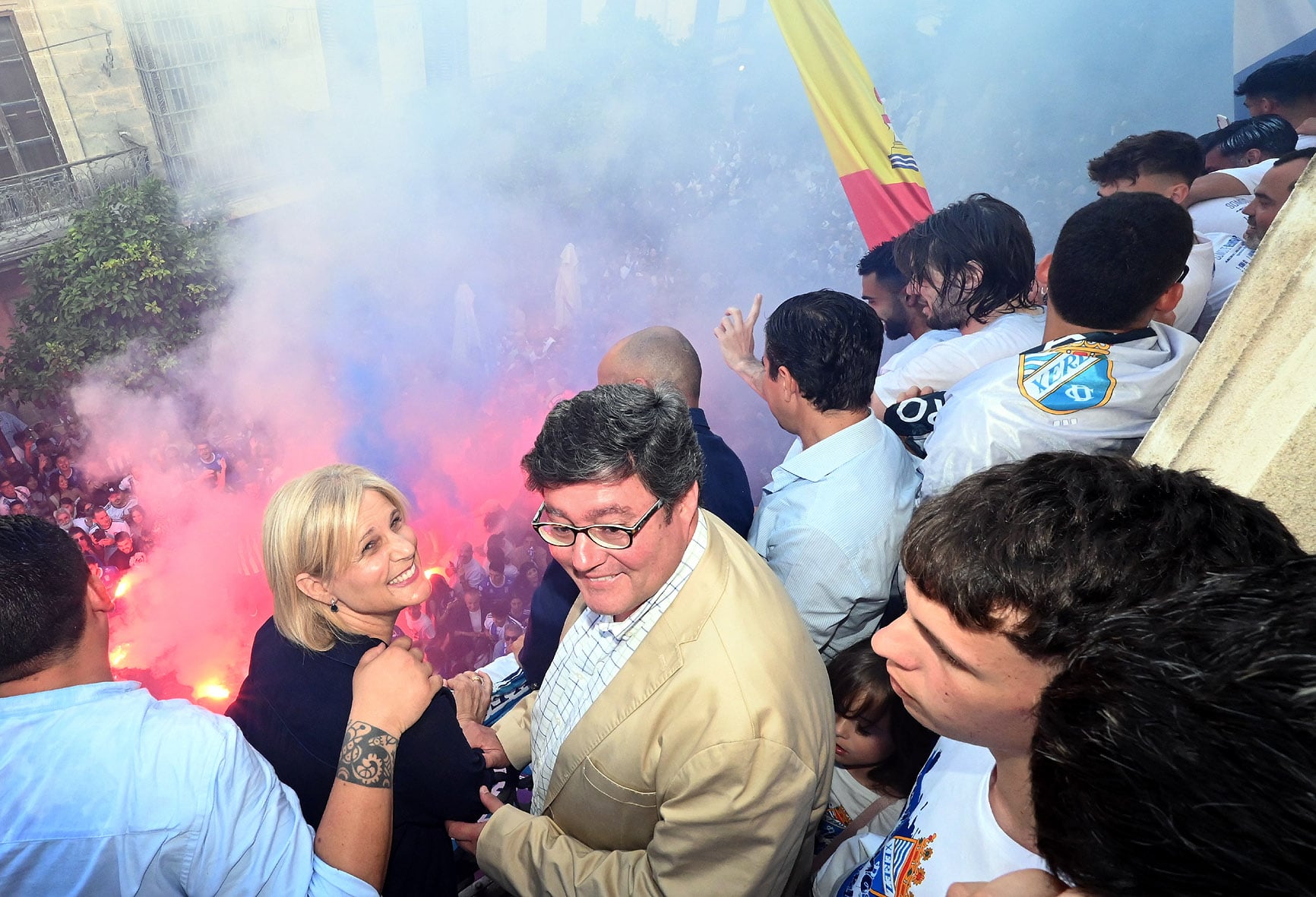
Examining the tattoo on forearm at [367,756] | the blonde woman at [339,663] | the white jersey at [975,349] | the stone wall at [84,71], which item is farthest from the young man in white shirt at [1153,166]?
the stone wall at [84,71]

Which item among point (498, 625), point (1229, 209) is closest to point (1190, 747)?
point (1229, 209)

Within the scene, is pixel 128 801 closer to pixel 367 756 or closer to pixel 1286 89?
pixel 367 756

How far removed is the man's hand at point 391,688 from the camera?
194 centimetres

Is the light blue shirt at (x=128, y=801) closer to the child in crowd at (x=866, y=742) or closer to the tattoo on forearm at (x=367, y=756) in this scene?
the tattoo on forearm at (x=367, y=756)

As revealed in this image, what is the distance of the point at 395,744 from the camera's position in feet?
6.32

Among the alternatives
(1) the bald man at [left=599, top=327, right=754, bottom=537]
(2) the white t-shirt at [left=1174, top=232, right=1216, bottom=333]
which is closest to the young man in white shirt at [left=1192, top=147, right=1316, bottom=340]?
Answer: (2) the white t-shirt at [left=1174, top=232, right=1216, bottom=333]

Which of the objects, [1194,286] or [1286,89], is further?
[1286,89]

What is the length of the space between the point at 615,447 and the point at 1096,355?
1.83 meters

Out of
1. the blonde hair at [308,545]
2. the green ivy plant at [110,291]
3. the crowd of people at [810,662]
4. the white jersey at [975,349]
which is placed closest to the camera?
the crowd of people at [810,662]

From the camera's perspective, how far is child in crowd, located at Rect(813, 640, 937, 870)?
248cm

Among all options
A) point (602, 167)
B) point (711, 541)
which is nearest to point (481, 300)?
point (602, 167)

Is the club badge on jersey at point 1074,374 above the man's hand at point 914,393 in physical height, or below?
above

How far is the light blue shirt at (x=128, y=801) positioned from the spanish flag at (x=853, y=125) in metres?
5.47

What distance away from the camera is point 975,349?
3516mm
